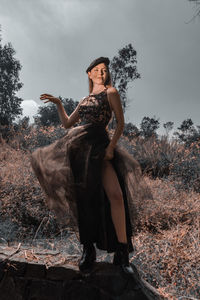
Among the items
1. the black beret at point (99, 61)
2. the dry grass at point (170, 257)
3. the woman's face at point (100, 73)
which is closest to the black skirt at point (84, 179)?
the woman's face at point (100, 73)

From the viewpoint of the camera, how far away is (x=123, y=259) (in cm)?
217

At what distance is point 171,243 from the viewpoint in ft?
11.6

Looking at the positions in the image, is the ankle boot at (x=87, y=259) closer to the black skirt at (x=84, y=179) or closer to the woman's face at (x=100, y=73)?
the black skirt at (x=84, y=179)

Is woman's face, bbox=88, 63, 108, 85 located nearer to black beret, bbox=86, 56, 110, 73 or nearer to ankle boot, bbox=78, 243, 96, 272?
black beret, bbox=86, 56, 110, 73

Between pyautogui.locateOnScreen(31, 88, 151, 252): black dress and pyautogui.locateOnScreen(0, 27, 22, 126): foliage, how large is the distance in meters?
14.3

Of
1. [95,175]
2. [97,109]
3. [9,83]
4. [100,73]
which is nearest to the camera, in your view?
[95,175]

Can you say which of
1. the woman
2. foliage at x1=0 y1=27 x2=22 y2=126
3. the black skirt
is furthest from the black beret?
foliage at x1=0 y1=27 x2=22 y2=126

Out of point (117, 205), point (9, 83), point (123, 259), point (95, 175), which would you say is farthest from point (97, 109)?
point (9, 83)

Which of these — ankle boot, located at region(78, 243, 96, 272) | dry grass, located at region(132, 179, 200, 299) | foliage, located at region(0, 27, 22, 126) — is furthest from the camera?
foliage, located at region(0, 27, 22, 126)

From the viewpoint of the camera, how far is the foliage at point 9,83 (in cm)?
1574

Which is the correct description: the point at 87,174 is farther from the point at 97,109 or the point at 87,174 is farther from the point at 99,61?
the point at 99,61

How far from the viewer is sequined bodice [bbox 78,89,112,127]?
2188 millimetres

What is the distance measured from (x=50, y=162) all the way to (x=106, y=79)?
2.90 feet

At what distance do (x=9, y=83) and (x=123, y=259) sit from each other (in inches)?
628
